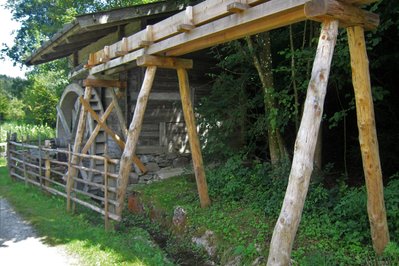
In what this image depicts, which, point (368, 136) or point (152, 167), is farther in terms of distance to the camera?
point (152, 167)

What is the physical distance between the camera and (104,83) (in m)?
8.11

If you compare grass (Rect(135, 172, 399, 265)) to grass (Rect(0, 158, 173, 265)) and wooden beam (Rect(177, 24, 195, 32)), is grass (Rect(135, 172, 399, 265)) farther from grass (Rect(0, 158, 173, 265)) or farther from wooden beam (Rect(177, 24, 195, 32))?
wooden beam (Rect(177, 24, 195, 32))

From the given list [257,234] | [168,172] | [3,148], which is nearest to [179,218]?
[257,234]

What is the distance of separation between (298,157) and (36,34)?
22.6 meters

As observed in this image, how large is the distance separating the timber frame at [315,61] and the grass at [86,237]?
1.75 feet

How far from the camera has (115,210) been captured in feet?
19.4

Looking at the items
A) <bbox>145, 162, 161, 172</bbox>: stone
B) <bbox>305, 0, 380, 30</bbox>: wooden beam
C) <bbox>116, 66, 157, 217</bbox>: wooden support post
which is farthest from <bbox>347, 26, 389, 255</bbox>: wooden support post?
<bbox>145, 162, 161, 172</bbox>: stone

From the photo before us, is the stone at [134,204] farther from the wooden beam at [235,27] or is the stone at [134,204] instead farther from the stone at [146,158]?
the wooden beam at [235,27]

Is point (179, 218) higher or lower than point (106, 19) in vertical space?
lower

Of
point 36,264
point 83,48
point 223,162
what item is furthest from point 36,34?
point 36,264

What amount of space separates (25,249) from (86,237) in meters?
0.84

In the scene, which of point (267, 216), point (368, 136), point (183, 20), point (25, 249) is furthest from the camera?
point (25, 249)

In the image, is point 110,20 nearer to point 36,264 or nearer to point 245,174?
point 245,174

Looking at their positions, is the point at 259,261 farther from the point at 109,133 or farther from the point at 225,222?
the point at 109,133
